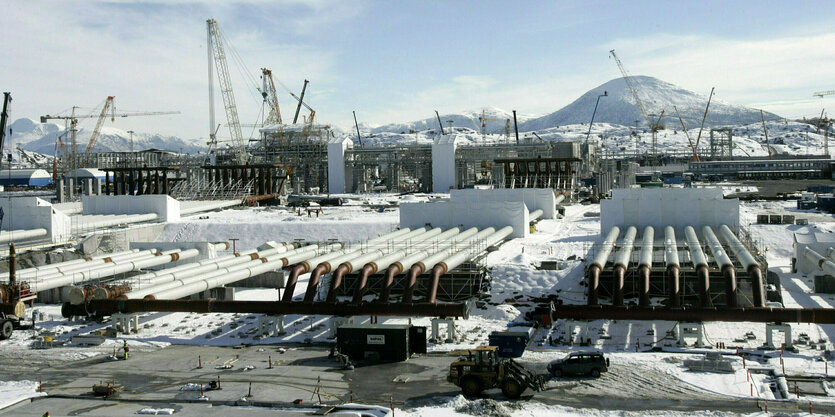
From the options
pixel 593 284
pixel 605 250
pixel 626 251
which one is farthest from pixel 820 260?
pixel 593 284

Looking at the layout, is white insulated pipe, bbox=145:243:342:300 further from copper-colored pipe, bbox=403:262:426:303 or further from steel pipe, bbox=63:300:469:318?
copper-colored pipe, bbox=403:262:426:303

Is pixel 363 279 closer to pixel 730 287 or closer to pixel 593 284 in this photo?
pixel 593 284

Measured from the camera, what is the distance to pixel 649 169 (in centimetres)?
17762

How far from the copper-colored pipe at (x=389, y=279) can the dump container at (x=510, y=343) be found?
7.13 metres

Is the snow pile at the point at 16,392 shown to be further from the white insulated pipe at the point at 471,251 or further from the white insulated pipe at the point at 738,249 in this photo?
the white insulated pipe at the point at 738,249

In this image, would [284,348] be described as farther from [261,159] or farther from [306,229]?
[261,159]

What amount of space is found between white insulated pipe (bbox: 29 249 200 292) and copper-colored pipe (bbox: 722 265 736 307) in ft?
94.7

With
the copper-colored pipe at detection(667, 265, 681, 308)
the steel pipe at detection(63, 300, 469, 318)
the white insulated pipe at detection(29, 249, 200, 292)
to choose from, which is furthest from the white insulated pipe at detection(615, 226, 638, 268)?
the white insulated pipe at detection(29, 249, 200, 292)

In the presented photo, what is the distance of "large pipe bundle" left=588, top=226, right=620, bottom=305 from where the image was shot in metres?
31.3

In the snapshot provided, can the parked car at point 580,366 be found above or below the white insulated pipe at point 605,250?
below

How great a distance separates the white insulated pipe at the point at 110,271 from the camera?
36812 mm

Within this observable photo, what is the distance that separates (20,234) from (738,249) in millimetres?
42597

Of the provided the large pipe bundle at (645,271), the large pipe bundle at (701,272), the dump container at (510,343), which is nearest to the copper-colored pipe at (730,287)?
the large pipe bundle at (701,272)

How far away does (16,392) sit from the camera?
78.7 feet
